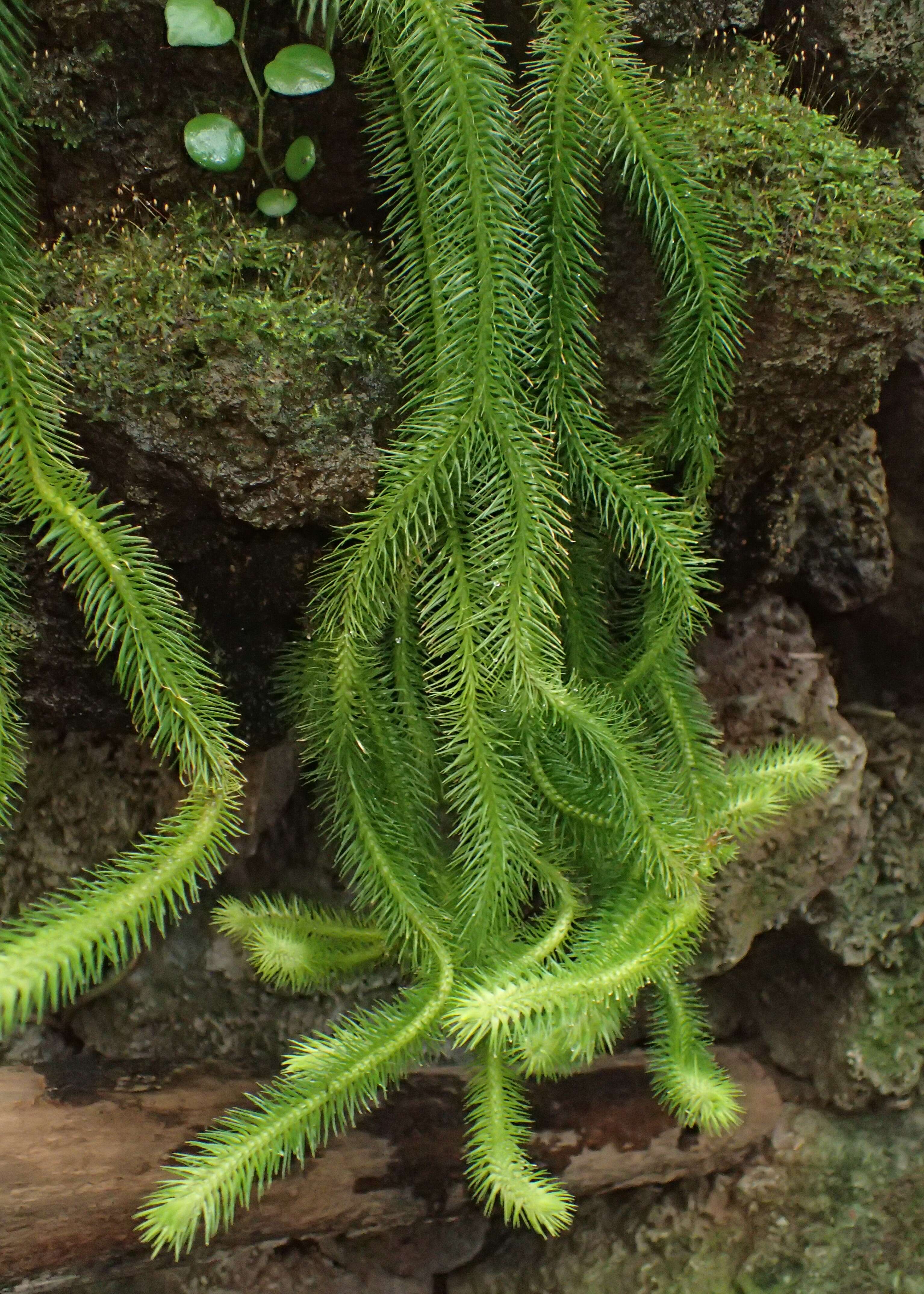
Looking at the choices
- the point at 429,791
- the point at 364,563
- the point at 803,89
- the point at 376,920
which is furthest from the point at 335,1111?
the point at 803,89

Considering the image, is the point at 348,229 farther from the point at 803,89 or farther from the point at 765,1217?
the point at 765,1217

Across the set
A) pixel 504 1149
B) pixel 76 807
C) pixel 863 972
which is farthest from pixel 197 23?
pixel 863 972

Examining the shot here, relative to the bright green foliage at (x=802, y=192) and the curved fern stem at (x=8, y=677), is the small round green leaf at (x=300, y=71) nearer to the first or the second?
the bright green foliage at (x=802, y=192)

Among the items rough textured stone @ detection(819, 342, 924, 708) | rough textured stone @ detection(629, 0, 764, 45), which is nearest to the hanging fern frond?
rough textured stone @ detection(819, 342, 924, 708)

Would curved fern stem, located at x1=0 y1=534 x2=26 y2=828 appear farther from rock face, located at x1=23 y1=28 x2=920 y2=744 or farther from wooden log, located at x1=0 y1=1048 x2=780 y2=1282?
wooden log, located at x1=0 y1=1048 x2=780 y2=1282

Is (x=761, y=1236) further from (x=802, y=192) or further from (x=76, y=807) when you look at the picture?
(x=802, y=192)

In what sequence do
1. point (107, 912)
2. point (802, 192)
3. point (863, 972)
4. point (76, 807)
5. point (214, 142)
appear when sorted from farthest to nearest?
point (863, 972) < point (76, 807) < point (802, 192) < point (214, 142) < point (107, 912)
